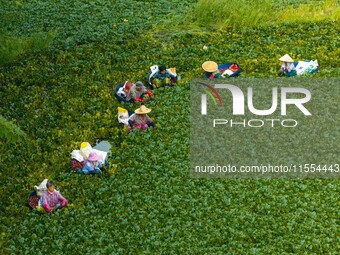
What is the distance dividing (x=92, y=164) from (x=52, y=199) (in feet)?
3.98

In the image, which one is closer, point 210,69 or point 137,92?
point 137,92

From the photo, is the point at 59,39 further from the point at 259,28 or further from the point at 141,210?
the point at 141,210

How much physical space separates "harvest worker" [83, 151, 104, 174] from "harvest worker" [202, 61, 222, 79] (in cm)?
401

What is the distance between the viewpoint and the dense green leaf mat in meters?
12.7

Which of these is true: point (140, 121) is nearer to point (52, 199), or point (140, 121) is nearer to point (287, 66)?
point (52, 199)

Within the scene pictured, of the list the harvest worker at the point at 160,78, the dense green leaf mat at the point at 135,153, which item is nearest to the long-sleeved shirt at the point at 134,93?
the dense green leaf mat at the point at 135,153

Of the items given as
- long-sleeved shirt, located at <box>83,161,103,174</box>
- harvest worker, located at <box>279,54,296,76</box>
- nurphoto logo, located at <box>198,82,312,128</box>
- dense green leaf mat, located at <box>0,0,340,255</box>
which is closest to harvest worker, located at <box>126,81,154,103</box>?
dense green leaf mat, located at <box>0,0,340,255</box>

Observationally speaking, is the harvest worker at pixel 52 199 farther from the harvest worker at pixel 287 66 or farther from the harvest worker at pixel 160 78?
the harvest worker at pixel 287 66

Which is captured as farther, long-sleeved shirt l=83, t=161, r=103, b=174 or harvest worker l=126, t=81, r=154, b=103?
harvest worker l=126, t=81, r=154, b=103

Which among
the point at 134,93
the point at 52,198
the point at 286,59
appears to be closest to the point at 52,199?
the point at 52,198

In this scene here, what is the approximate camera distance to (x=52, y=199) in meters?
13.3

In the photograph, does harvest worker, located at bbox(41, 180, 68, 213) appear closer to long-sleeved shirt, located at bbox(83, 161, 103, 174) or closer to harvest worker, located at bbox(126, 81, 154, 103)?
long-sleeved shirt, located at bbox(83, 161, 103, 174)

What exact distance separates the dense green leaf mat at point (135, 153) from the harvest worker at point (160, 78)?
241 millimetres

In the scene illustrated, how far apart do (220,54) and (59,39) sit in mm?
4064
